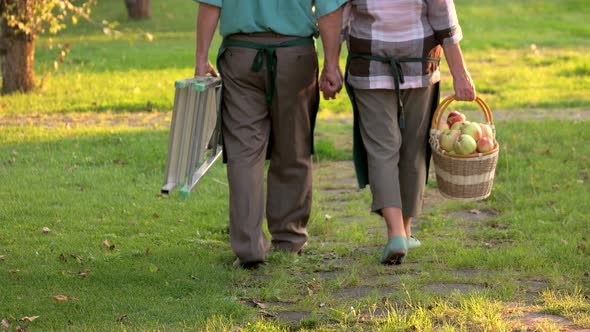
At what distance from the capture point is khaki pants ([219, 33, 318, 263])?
238 inches

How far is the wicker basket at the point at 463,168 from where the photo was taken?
616 cm

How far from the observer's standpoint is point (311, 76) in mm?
6180

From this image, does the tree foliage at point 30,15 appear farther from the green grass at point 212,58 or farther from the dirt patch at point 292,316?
the dirt patch at point 292,316

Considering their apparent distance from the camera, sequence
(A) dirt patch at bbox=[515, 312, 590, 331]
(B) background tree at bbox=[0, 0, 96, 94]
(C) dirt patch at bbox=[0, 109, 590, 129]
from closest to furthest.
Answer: (A) dirt patch at bbox=[515, 312, 590, 331]
(C) dirt patch at bbox=[0, 109, 590, 129]
(B) background tree at bbox=[0, 0, 96, 94]

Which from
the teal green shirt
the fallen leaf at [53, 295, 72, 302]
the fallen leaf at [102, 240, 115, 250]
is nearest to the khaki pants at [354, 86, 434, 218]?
the teal green shirt

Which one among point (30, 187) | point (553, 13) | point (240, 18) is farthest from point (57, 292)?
point (553, 13)

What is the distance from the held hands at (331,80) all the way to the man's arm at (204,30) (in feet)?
2.13

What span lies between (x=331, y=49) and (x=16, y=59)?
7691mm

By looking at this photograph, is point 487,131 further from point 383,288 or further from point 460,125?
point 383,288

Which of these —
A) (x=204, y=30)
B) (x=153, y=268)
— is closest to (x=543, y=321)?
(x=153, y=268)

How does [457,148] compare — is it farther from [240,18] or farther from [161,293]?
[161,293]

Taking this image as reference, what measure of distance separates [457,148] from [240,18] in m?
1.37

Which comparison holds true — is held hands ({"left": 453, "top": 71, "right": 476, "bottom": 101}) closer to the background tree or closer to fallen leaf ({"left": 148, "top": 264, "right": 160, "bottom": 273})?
fallen leaf ({"left": 148, "top": 264, "right": 160, "bottom": 273})

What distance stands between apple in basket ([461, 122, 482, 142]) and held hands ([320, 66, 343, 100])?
725mm
